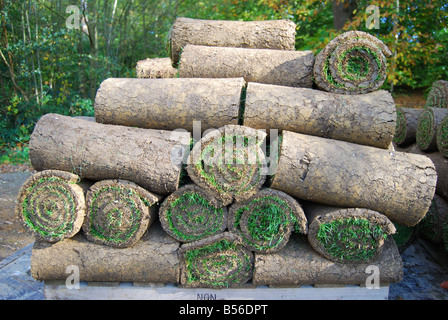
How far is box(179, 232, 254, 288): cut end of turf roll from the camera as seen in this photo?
117 inches

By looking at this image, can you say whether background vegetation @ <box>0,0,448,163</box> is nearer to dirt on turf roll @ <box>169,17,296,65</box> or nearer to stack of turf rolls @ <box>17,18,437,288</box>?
dirt on turf roll @ <box>169,17,296,65</box>

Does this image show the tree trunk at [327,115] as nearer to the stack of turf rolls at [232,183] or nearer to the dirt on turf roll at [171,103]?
the stack of turf rolls at [232,183]

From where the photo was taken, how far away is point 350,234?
9.30ft

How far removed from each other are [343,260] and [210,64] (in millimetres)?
2104

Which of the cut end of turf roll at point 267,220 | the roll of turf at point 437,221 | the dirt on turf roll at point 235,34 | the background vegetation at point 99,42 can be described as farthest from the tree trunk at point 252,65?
the background vegetation at point 99,42

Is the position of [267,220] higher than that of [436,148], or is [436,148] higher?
[436,148]

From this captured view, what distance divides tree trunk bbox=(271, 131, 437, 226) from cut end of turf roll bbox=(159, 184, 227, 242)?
1.78ft

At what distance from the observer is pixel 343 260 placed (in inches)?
115

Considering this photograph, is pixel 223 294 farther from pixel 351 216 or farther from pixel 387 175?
pixel 387 175

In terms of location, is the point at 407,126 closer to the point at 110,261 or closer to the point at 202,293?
the point at 202,293

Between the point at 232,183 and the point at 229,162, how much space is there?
0.18 metres

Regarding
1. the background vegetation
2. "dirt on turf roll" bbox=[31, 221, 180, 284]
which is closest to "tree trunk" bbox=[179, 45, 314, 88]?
"dirt on turf roll" bbox=[31, 221, 180, 284]

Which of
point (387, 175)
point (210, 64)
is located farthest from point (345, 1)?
point (387, 175)

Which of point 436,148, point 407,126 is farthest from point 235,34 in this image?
point 407,126
